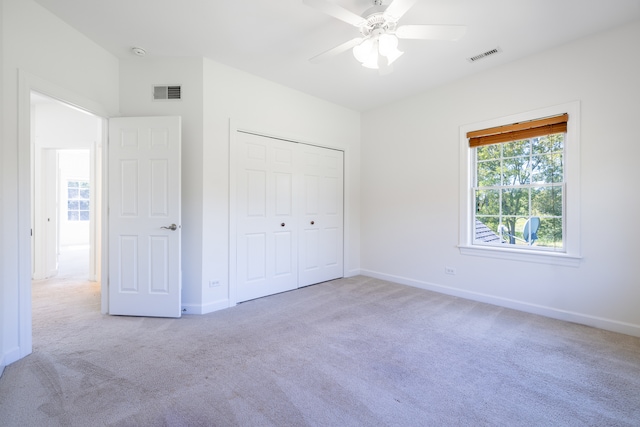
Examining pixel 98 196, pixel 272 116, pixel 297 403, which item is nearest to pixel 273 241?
pixel 272 116

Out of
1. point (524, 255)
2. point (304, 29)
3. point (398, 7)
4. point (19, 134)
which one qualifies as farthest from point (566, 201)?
point (19, 134)

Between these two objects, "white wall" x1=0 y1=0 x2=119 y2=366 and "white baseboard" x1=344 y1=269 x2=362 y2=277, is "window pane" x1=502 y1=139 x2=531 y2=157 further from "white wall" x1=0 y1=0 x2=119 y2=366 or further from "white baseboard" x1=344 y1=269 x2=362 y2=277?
"white wall" x1=0 y1=0 x2=119 y2=366

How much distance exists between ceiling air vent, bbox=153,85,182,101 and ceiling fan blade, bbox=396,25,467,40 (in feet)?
7.87

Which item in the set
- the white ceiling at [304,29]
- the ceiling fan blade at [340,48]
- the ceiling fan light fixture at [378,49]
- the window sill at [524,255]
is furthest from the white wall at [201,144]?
the window sill at [524,255]

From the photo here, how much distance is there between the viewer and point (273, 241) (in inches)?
151

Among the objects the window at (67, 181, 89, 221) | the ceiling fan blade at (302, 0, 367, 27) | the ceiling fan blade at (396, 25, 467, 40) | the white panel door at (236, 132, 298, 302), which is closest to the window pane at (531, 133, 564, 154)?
the ceiling fan blade at (396, 25, 467, 40)

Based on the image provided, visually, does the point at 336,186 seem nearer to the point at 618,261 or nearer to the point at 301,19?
the point at 301,19

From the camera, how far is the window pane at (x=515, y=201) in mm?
3242

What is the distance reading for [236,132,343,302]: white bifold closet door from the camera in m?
3.54

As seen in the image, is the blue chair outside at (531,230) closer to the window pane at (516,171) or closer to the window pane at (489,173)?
the window pane at (516,171)

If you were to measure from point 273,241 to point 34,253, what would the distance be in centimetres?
394

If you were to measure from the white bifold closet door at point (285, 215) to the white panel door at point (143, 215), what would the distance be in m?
0.75

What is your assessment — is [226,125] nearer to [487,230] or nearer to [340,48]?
[340,48]

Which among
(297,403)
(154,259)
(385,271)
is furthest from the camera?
(385,271)
